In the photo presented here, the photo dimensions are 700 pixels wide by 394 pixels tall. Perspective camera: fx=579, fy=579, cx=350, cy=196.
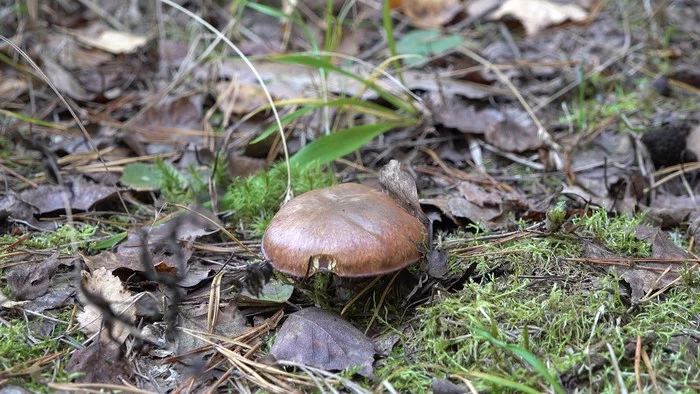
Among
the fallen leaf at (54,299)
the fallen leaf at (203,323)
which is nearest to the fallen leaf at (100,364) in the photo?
the fallen leaf at (203,323)

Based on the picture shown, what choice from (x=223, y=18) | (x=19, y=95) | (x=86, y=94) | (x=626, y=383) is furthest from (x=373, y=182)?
(x=223, y=18)

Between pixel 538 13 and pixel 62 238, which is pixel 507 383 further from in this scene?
pixel 538 13

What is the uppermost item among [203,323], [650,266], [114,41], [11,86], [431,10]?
[431,10]

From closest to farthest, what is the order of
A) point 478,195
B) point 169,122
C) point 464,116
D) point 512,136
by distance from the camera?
point 478,195 < point 512,136 < point 464,116 < point 169,122

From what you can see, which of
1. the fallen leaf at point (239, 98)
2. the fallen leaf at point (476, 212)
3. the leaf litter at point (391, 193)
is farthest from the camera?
the fallen leaf at point (239, 98)

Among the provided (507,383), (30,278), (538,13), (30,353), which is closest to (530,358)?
(507,383)

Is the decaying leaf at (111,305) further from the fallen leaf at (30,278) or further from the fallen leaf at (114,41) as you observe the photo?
the fallen leaf at (114,41)

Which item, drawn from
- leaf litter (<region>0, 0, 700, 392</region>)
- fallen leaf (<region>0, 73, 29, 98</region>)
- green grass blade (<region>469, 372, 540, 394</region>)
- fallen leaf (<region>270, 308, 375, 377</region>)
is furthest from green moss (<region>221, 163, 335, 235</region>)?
fallen leaf (<region>0, 73, 29, 98</region>)
